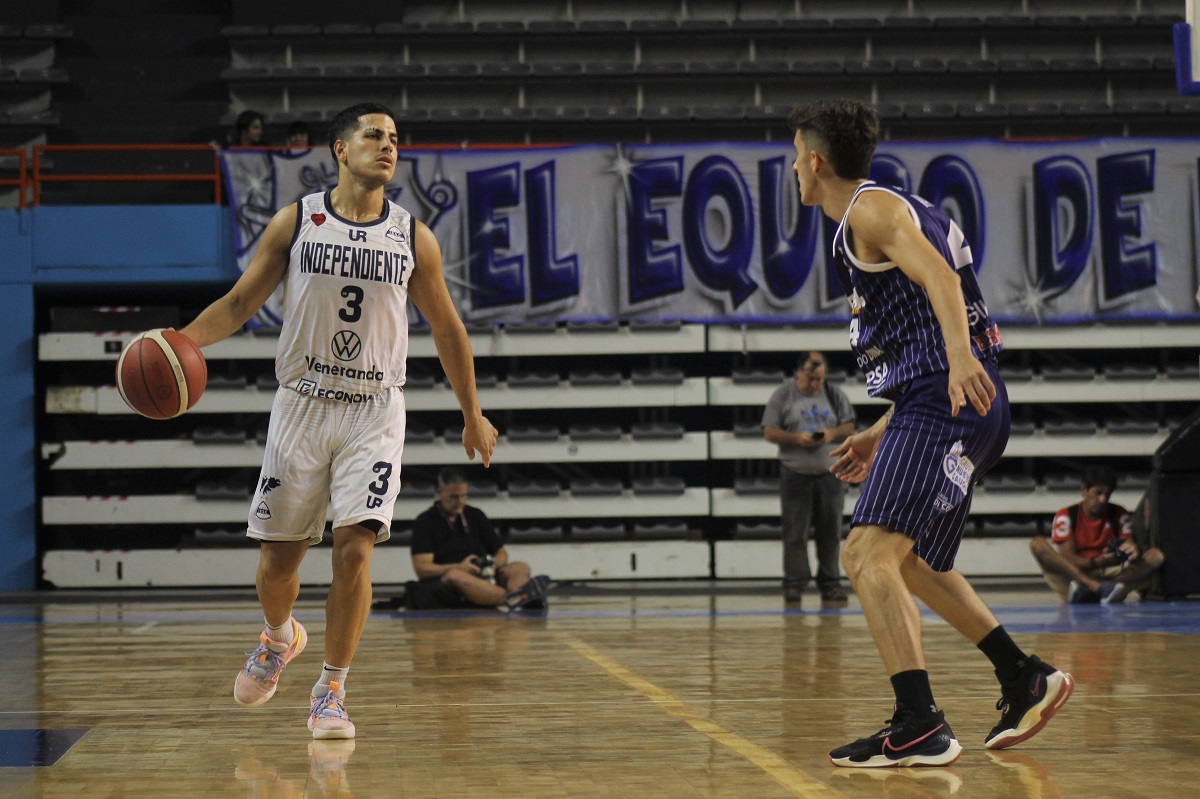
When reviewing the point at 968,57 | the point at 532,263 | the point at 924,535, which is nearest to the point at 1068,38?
the point at 968,57

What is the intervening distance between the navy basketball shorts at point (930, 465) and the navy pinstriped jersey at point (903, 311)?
61mm

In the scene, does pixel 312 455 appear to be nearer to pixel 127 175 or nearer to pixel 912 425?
pixel 912 425

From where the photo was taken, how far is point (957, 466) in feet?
11.2

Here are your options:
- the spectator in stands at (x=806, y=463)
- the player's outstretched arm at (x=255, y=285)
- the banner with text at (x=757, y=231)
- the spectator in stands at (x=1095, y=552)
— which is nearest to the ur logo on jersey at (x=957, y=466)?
the player's outstretched arm at (x=255, y=285)

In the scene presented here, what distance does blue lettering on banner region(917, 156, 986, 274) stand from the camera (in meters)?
12.1

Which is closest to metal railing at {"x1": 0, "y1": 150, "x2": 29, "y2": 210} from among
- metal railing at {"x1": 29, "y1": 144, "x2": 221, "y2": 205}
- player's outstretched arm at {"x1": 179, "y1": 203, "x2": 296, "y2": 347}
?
metal railing at {"x1": 29, "y1": 144, "x2": 221, "y2": 205}

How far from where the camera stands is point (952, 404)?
127 inches

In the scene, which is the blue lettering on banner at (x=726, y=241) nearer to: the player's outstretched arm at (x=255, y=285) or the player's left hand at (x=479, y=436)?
the player's left hand at (x=479, y=436)

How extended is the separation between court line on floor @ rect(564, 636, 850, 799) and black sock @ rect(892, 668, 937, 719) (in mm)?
317

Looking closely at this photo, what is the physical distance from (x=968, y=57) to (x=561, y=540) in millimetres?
6773

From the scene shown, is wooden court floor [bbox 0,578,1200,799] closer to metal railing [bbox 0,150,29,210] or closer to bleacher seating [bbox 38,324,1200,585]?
bleacher seating [bbox 38,324,1200,585]

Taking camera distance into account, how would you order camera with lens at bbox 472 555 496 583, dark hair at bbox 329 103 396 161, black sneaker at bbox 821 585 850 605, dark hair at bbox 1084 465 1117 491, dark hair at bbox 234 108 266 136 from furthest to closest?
dark hair at bbox 234 108 266 136
dark hair at bbox 1084 465 1117 491
black sneaker at bbox 821 585 850 605
camera with lens at bbox 472 555 496 583
dark hair at bbox 329 103 396 161

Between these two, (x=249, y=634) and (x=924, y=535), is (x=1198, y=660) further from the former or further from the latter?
(x=249, y=634)

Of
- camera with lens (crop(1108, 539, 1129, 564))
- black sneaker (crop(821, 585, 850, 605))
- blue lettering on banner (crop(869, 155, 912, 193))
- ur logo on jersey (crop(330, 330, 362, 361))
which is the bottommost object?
black sneaker (crop(821, 585, 850, 605))
